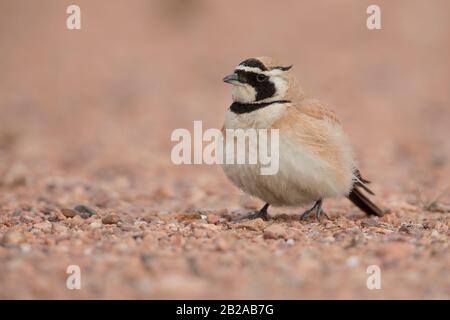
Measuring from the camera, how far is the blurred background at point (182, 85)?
34.8 feet

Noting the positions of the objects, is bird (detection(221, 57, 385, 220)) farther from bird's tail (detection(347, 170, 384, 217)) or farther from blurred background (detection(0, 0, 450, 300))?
blurred background (detection(0, 0, 450, 300))

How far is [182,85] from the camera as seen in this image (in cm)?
1753

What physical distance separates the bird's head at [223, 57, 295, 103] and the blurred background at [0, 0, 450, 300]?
187cm

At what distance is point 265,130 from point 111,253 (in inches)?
76.7

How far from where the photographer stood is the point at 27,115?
15227 millimetres

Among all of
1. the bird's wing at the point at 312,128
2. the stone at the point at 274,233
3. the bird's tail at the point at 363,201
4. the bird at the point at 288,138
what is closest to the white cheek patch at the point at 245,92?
the bird at the point at 288,138

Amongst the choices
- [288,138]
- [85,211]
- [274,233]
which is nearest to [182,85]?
[85,211]

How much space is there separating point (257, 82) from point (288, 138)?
2.10 feet

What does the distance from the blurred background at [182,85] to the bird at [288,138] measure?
5.64 feet

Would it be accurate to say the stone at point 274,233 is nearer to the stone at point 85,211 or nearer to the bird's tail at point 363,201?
the bird's tail at point 363,201

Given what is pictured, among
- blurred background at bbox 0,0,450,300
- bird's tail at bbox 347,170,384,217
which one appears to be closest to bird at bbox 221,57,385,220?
bird's tail at bbox 347,170,384,217

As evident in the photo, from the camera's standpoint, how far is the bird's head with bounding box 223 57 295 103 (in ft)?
23.7
